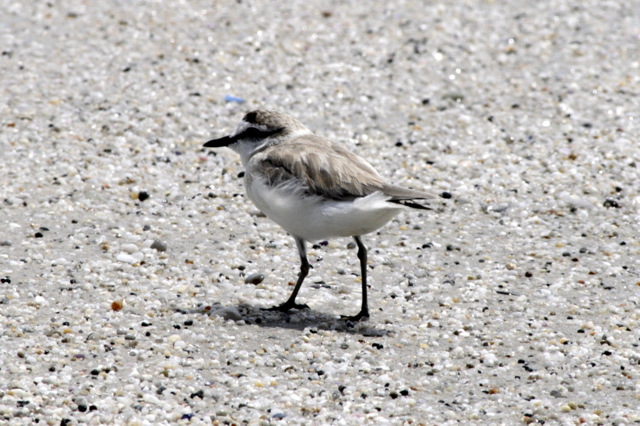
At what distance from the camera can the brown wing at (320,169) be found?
5664 millimetres

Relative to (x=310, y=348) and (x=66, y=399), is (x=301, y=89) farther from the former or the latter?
(x=66, y=399)

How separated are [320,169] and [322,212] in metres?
0.30

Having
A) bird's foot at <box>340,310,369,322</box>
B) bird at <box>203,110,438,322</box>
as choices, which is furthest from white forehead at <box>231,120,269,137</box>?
bird's foot at <box>340,310,369,322</box>

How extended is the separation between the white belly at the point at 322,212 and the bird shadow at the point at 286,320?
561mm

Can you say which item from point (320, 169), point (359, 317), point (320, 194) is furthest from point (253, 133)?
point (359, 317)

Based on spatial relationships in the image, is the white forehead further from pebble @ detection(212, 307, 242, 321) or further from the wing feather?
pebble @ detection(212, 307, 242, 321)

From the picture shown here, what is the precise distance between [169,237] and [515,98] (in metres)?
4.45

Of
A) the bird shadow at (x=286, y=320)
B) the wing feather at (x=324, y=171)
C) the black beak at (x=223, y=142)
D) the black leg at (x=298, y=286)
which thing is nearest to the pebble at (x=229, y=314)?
the bird shadow at (x=286, y=320)

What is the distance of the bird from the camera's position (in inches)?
219

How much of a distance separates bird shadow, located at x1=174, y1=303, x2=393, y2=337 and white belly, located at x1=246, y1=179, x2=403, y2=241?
22.1 inches

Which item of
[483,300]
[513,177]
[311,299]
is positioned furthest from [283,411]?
[513,177]

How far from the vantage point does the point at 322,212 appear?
5.67 metres

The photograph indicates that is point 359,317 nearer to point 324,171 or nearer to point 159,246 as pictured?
point 324,171

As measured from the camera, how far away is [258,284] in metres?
6.53
